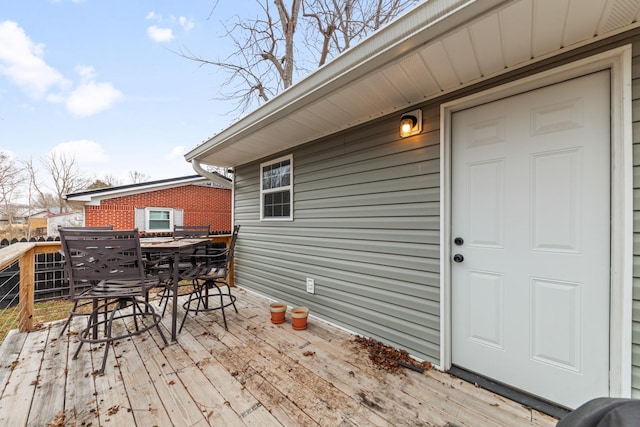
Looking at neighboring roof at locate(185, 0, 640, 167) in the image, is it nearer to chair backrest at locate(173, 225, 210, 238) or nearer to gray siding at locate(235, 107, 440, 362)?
gray siding at locate(235, 107, 440, 362)

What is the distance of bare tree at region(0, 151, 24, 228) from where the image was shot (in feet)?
37.2

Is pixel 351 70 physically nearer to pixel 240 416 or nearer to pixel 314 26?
pixel 240 416

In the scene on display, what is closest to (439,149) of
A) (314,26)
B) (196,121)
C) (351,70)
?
(351,70)

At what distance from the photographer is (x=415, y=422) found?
1501mm

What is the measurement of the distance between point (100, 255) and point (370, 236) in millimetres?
2372

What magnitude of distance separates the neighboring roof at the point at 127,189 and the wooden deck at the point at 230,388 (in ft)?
17.3

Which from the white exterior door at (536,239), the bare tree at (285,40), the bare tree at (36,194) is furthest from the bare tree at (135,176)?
the white exterior door at (536,239)

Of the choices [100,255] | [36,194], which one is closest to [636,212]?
[100,255]

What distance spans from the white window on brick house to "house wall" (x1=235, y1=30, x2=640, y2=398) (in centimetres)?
849

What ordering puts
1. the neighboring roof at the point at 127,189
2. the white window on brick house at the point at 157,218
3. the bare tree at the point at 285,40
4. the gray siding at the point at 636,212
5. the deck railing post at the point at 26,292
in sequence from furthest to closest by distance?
the white window on brick house at the point at 157,218 → the neighboring roof at the point at 127,189 → the bare tree at the point at 285,40 → the deck railing post at the point at 26,292 → the gray siding at the point at 636,212

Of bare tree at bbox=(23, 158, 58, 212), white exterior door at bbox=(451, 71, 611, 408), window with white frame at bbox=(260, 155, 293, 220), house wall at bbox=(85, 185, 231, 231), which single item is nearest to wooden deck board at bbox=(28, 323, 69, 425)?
window with white frame at bbox=(260, 155, 293, 220)

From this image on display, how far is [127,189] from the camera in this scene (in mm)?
8828

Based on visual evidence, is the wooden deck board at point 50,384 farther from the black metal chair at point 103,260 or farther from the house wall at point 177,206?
the house wall at point 177,206

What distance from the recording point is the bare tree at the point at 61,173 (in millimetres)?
14320
